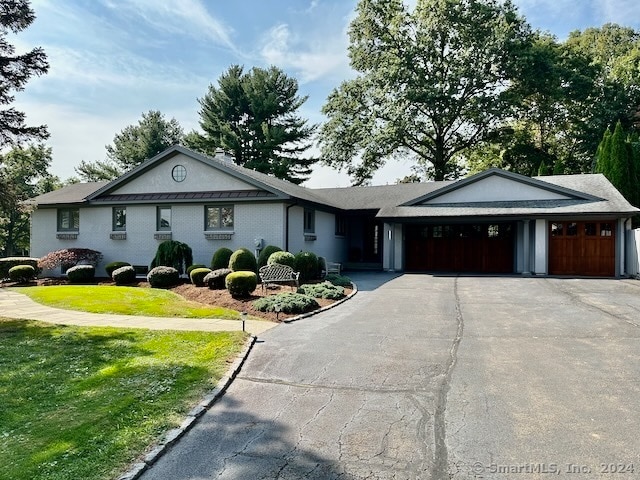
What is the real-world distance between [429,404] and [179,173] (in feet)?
52.7

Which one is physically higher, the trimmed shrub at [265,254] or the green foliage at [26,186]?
the green foliage at [26,186]

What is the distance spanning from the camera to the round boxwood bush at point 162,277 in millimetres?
15391

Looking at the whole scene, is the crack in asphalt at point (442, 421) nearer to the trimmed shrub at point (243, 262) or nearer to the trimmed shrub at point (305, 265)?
the trimmed shrub at point (305, 265)

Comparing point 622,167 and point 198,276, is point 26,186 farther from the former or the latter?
point 622,167

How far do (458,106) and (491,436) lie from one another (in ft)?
108

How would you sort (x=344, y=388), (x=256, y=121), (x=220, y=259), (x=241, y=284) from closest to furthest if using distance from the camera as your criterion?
(x=344, y=388) → (x=241, y=284) → (x=220, y=259) → (x=256, y=121)

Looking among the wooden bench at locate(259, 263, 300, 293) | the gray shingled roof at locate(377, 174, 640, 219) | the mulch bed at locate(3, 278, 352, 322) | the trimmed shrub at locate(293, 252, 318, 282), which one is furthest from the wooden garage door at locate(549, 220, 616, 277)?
the wooden bench at locate(259, 263, 300, 293)

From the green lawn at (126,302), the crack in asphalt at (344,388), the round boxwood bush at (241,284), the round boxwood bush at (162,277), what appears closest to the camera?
the crack in asphalt at (344,388)

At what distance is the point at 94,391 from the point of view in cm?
528

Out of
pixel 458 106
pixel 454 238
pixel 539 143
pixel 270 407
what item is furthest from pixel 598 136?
pixel 270 407

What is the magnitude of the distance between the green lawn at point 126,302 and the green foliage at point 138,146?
98.1 ft

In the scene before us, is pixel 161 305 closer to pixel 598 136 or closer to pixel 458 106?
pixel 458 106

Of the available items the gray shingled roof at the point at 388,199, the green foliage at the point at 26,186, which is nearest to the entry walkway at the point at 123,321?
the gray shingled roof at the point at 388,199

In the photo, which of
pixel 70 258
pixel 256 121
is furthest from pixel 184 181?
pixel 256 121
